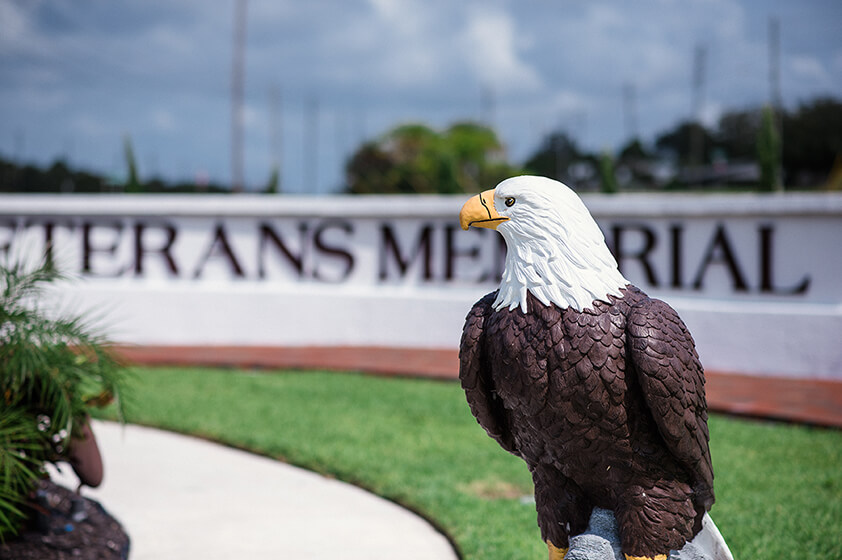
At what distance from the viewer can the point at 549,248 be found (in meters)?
2.46

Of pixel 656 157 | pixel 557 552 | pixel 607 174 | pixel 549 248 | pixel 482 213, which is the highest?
pixel 656 157

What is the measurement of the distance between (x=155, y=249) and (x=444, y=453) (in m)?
6.29

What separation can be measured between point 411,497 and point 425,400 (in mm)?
2564

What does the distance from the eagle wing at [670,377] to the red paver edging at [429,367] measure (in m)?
4.61

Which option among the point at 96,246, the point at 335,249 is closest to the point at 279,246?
the point at 335,249

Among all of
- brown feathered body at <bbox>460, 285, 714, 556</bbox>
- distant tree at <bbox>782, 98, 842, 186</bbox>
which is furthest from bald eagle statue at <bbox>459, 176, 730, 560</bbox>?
distant tree at <bbox>782, 98, 842, 186</bbox>

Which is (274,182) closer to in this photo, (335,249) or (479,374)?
(335,249)

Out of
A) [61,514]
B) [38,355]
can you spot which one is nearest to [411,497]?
[61,514]

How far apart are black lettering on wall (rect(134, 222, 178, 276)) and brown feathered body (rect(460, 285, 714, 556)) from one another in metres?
8.52

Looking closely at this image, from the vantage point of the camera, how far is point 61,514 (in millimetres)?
3773

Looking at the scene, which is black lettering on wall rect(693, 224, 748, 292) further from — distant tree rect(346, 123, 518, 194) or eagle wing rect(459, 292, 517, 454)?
distant tree rect(346, 123, 518, 194)

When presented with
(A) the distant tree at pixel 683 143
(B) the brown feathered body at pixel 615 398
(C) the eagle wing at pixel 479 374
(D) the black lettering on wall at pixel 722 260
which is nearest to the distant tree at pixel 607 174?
(D) the black lettering on wall at pixel 722 260

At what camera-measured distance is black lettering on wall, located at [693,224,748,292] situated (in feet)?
26.9

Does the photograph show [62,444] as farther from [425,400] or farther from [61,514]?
[425,400]
